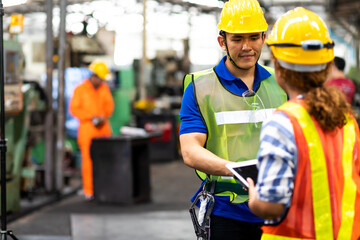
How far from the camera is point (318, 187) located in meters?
2.58

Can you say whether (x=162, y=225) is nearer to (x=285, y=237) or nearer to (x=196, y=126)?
(x=196, y=126)

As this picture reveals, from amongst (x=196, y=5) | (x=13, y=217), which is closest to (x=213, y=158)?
(x=13, y=217)

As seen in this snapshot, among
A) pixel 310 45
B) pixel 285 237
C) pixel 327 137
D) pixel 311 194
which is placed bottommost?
pixel 285 237

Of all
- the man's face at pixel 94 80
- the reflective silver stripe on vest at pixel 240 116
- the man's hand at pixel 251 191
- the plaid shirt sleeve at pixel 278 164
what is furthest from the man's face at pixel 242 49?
the man's face at pixel 94 80

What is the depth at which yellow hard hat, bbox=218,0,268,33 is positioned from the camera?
3805 mm

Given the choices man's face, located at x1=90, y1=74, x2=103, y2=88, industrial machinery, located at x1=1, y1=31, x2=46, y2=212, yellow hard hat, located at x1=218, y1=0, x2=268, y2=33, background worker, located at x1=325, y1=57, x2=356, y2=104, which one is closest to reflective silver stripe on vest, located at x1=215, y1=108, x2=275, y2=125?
yellow hard hat, located at x1=218, y1=0, x2=268, y2=33

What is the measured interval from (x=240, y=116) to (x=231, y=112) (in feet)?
0.18

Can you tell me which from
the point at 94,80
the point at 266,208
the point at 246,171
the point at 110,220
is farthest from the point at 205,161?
the point at 94,80

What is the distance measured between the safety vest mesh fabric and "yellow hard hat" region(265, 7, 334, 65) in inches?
7.4

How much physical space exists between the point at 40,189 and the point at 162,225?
3645mm

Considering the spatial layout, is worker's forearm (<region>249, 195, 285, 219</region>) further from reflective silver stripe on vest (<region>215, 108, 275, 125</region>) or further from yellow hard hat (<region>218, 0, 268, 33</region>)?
yellow hard hat (<region>218, 0, 268, 33</region>)

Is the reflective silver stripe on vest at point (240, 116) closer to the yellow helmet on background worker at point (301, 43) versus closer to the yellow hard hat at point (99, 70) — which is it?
the yellow helmet on background worker at point (301, 43)

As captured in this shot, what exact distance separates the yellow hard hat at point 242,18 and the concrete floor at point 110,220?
4782 millimetres

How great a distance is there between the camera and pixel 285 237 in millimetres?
2641
